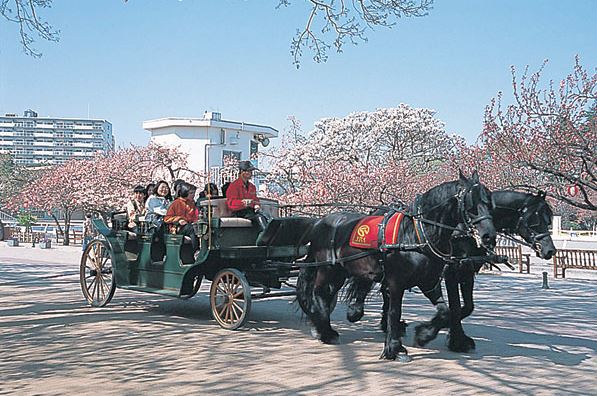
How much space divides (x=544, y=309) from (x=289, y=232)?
5241mm

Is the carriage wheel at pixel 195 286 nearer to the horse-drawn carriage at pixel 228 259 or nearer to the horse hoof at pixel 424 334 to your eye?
the horse-drawn carriage at pixel 228 259

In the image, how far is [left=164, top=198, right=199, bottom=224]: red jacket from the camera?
425 inches

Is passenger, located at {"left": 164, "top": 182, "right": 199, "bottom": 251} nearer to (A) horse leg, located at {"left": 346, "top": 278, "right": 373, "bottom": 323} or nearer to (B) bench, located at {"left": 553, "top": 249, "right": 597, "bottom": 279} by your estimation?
(A) horse leg, located at {"left": 346, "top": 278, "right": 373, "bottom": 323}

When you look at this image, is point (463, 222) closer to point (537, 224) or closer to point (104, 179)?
point (537, 224)

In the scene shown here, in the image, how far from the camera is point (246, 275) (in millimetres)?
10266

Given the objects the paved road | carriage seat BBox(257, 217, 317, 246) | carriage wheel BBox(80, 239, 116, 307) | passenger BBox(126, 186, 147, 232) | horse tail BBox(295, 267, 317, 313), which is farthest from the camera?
carriage wheel BBox(80, 239, 116, 307)

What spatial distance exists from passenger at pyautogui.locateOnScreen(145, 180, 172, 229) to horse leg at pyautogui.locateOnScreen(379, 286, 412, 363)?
4.62 m

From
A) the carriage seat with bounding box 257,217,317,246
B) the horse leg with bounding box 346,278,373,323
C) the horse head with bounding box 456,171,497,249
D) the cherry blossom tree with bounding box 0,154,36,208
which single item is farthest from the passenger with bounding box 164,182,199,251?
the cherry blossom tree with bounding box 0,154,36,208

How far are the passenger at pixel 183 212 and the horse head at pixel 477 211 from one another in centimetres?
442

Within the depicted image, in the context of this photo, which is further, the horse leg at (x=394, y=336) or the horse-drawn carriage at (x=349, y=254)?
the horse-drawn carriage at (x=349, y=254)

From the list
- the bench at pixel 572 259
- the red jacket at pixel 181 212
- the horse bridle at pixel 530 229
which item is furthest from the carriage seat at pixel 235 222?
the bench at pixel 572 259

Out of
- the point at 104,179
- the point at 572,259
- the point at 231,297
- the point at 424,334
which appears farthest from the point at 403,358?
the point at 104,179

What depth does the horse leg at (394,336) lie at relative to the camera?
25.2 feet

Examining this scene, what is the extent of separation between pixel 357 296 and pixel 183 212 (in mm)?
3099
